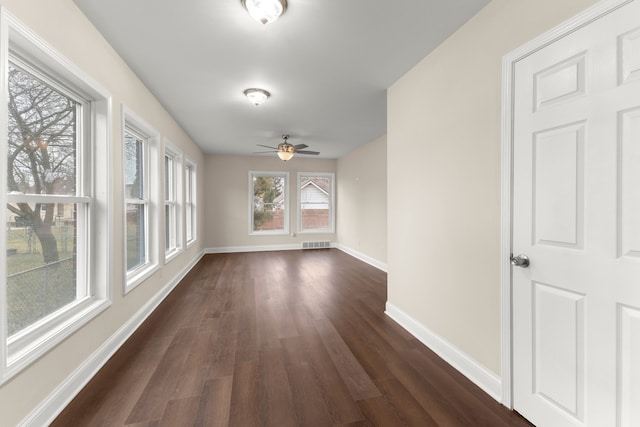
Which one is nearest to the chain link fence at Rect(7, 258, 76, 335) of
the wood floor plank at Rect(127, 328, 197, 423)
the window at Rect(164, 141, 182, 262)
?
the wood floor plank at Rect(127, 328, 197, 423)

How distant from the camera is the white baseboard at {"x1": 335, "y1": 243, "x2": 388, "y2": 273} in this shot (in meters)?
5.21

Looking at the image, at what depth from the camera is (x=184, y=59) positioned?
243 cm

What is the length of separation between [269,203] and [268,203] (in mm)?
28

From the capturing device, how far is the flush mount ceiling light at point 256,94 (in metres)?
3.05

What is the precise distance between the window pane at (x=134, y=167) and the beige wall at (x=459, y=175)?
2932 millimetres

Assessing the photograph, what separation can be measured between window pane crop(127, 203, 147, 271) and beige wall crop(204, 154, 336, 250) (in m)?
3.76

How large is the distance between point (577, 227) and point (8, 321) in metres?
3.02

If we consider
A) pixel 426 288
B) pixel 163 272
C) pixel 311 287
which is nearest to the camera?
pixel 426 288

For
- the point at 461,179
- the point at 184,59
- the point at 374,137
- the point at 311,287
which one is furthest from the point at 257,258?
the point at 461,179

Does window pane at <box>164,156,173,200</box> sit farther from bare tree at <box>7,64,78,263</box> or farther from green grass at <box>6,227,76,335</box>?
green grass at <box>6,227,76,335</box>

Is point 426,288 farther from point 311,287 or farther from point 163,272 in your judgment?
point 163,272

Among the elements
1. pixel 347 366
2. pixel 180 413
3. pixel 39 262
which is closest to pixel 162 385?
pixel 180 413

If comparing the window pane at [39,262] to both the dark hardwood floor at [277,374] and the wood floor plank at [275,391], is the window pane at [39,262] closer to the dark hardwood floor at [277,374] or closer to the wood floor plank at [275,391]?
the dark hardwood floor at [277,374]

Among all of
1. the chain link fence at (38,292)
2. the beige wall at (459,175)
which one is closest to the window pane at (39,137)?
the chain link fence at (38,292)
